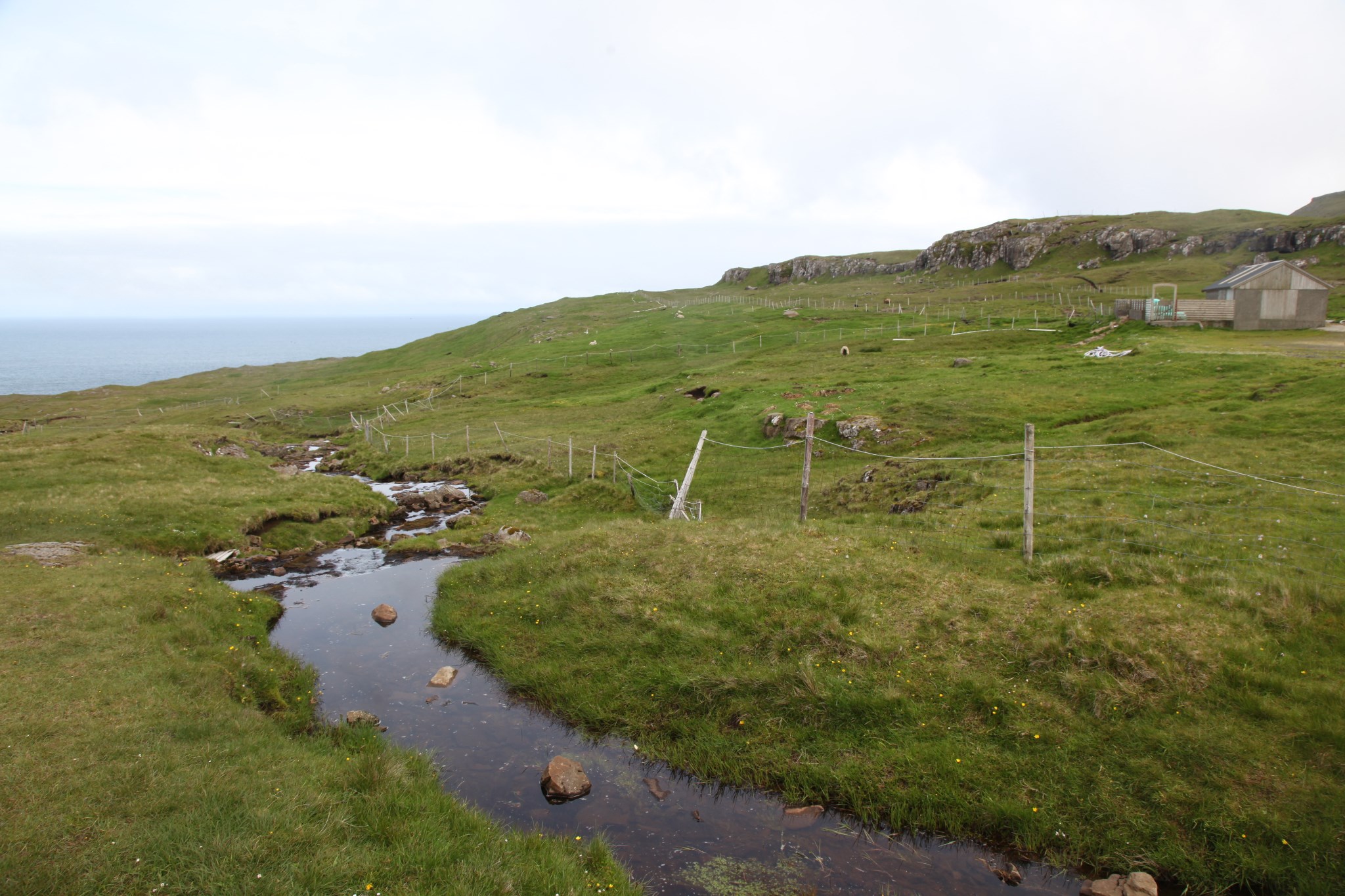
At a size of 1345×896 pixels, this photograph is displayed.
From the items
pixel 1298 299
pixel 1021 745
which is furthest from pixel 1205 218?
pixel 1021 745

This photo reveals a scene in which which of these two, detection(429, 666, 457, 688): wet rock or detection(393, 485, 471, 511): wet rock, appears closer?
detection(429, 666, 457, 688): wet rock

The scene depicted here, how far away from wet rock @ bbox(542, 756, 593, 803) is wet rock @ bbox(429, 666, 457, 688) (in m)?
5.04

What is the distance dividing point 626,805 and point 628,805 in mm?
36

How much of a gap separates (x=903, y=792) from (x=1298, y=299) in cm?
5833

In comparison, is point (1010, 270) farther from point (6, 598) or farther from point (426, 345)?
point (6, 598)

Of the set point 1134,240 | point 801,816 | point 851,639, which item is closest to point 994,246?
point 1134,240

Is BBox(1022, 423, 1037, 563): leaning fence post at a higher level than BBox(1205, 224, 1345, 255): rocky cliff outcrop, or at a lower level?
lower

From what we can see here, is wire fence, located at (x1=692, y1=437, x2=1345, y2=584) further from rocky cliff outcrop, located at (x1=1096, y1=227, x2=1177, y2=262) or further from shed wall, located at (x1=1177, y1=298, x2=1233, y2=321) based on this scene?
rocky cliff outcrop, located at (x1=1096, y1=227, x2=1177, y2=262)

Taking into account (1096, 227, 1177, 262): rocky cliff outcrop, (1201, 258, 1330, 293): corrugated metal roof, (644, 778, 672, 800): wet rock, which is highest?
(1096, 227, 1177, 262): rocky cliff outcrop

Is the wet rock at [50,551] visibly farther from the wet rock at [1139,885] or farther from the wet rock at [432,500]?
the wet rock at [1139,885]

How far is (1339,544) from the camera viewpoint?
48.7 feet

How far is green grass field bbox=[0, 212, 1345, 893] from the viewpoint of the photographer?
999 cm

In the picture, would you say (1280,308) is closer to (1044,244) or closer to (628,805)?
(628,805)

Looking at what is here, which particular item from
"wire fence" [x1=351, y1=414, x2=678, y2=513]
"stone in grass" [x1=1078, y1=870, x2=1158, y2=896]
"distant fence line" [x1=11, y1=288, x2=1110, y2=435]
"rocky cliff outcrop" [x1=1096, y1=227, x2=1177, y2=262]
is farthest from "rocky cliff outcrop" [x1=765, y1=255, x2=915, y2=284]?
"stone in grass" [x1=1078, y1=870, x2=1158, y2=896]
